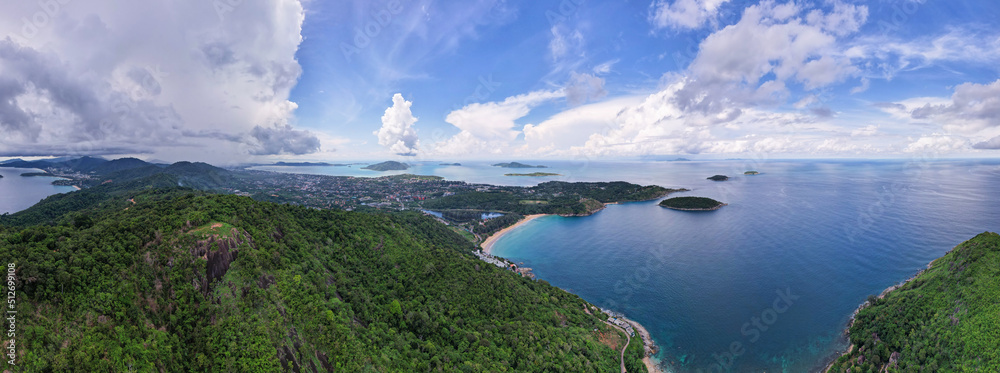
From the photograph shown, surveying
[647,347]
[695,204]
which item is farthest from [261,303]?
[695,204]

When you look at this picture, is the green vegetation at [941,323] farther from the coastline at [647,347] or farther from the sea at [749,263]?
the coastline at [647,347]

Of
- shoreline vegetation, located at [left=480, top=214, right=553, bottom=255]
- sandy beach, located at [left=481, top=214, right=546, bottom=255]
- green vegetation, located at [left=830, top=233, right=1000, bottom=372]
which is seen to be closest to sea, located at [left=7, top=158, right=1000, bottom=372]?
shoreline vegetation, located at [left=480, top=214, right=553, bottom=255]

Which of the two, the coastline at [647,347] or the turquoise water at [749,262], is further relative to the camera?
the turquoise water at [749,262]

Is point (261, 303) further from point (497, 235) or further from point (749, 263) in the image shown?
point (749, 263)

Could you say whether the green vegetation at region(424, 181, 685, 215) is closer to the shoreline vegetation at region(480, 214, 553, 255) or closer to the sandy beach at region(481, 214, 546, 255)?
the shoreline vegetation at region(480, 214, 553, 255)

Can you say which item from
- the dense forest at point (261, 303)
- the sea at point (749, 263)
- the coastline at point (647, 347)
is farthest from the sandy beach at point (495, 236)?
the coastline at point (647, 347)

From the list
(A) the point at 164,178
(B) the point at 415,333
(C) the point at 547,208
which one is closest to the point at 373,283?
(B) the point at 415,333
